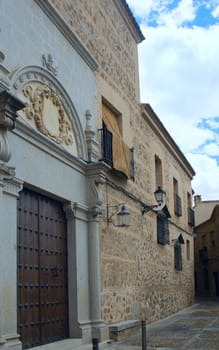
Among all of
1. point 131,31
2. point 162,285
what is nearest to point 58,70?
point 131,31

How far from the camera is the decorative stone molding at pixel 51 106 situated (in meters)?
7.36

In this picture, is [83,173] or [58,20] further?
[83,173]

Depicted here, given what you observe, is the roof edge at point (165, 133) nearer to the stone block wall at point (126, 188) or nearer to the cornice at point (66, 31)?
the stone block wall at point (126, 188)

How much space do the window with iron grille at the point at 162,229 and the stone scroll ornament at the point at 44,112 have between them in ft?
23.9

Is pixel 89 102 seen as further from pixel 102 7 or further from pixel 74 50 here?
pixel 102 7

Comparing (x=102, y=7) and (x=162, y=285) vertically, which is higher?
(x=102, y=7)

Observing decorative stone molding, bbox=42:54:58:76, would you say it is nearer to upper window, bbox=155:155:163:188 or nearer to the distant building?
upper window, bbox=155:155:163:188

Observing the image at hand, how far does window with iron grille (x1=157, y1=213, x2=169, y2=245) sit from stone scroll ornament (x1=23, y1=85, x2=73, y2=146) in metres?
7.29

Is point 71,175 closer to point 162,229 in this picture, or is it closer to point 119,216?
point 119,216

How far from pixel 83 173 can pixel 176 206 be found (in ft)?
34.3

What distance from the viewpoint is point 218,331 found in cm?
1141

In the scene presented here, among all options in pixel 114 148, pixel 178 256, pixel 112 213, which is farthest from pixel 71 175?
pixel 178 256

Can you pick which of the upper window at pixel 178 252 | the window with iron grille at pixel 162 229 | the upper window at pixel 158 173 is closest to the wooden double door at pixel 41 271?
the window with iron grille at pixel 162 229

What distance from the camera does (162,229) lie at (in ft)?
53.2
